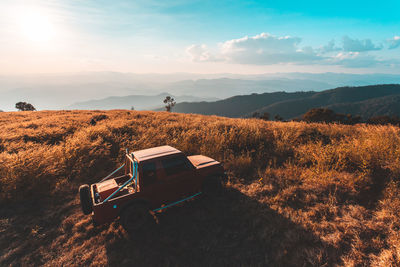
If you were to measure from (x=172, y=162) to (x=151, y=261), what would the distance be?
7.61ft

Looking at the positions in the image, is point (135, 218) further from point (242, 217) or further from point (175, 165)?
point (242, 217)

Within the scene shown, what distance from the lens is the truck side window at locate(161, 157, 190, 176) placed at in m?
4.89

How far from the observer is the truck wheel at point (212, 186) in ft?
18.4

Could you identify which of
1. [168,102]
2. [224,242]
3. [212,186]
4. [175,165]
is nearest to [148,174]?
[175,165]

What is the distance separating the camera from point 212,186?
18.5 feet

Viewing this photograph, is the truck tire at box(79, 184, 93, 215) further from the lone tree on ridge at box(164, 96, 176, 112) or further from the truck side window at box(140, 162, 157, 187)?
the lone tree on ridge at box(164, 96, 176, 112)

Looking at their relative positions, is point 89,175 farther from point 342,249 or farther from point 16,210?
point 342,249

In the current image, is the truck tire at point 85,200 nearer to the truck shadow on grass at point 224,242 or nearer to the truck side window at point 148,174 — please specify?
the truck shadow on grass at point 224,242

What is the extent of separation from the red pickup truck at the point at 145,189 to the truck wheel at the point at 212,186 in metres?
0.07

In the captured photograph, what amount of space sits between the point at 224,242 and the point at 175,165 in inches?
90.3

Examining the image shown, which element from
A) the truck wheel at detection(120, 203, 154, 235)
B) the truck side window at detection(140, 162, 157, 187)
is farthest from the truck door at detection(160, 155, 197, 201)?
the truck wheel at detection(120, 203, 154, 235)

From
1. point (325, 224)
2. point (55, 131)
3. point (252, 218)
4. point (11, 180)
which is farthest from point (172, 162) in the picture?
point (55, 131)

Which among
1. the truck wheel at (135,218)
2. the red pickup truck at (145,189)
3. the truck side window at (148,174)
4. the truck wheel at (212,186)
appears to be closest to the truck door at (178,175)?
the red pickup truck at (145,189)

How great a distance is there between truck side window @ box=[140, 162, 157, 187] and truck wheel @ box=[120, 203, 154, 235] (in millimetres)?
620
